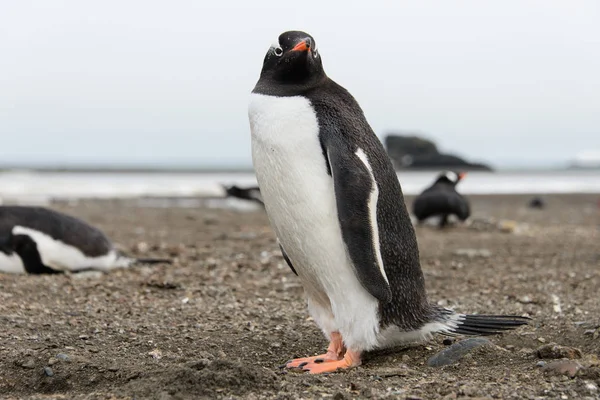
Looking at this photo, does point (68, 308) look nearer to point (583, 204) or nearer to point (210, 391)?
point (210, 391)

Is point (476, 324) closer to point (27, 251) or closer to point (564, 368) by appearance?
point (564, 368)

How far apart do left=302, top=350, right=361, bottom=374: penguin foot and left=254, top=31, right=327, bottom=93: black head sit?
1403mm

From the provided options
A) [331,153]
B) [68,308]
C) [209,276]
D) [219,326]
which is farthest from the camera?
[209,276]

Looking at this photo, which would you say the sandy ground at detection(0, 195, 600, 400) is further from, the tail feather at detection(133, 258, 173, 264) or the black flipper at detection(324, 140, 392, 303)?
the black flipper at detection(324, 140, 392, 303)

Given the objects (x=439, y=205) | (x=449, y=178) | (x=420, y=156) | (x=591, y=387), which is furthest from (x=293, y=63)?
(x=420, y=156)

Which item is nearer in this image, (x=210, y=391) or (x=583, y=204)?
(x=210, y=391)

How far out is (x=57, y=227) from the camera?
7.01m

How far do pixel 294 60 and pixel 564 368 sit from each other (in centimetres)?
198

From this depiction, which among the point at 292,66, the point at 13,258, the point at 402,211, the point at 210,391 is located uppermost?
the point at 292,66

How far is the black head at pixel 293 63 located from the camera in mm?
3910

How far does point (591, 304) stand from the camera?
17.9 feet

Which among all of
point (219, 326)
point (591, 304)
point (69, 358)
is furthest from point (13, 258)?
point (591, 304)

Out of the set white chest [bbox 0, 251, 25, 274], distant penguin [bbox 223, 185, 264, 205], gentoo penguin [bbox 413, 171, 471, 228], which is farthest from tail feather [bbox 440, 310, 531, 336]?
distant penguin [bbox 223, 185, 264, 205]

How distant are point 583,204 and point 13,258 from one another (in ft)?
64.5
